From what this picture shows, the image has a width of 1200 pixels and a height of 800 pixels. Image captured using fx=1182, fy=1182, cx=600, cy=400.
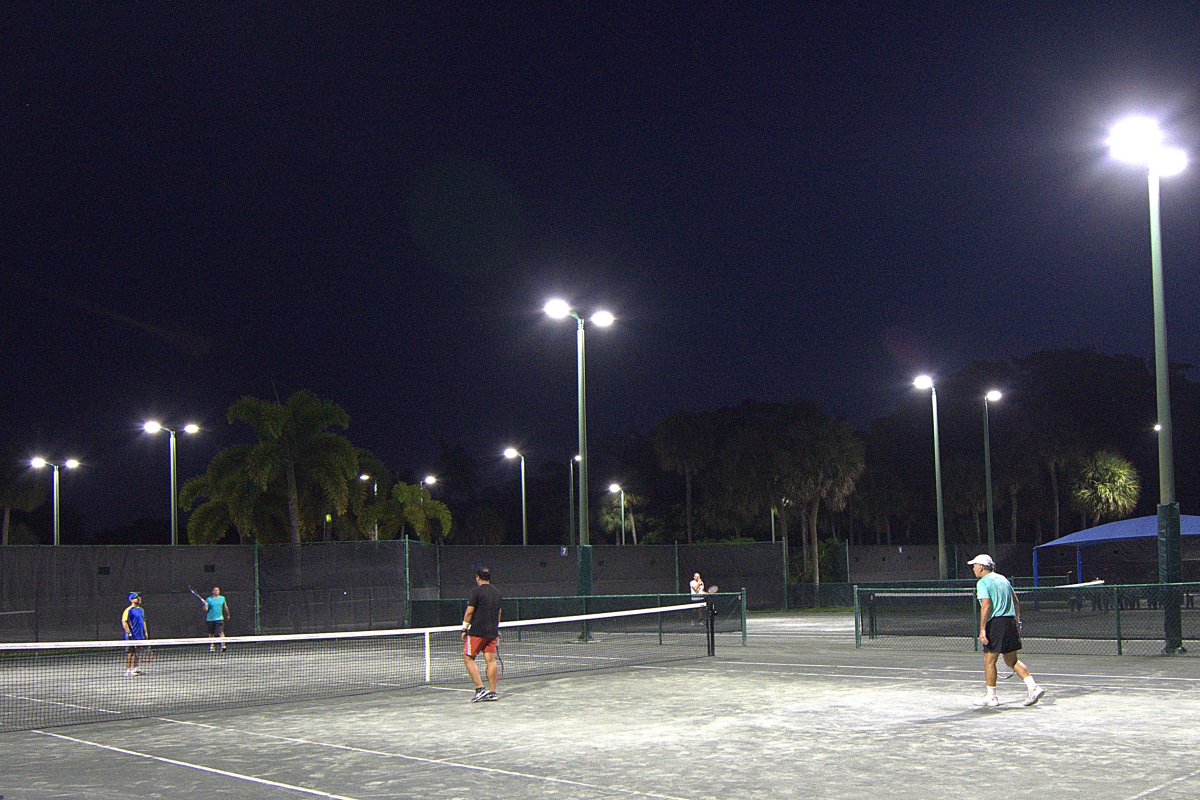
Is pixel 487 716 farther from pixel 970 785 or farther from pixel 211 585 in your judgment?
pixel 211 585

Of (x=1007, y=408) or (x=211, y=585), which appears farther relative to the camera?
(x=1007, y=408)

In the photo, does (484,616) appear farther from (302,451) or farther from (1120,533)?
(1120,533)

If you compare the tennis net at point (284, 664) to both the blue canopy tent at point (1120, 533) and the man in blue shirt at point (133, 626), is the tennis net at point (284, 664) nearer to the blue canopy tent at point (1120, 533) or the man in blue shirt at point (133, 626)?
the man in blue shirt at point (133, 626)

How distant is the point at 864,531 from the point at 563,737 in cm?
8760

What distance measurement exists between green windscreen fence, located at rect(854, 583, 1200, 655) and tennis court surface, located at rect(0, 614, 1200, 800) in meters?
3.45

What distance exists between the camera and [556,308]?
23.7 meters

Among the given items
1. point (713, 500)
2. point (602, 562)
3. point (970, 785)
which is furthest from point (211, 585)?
point (713, 500)

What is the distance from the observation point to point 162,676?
19.5m

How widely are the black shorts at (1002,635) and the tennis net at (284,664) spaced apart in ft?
21.1

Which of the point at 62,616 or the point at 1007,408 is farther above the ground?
the point at 1007,408

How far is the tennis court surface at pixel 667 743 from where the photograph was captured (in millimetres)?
8367

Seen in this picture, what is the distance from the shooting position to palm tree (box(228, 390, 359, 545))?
37.6 metres

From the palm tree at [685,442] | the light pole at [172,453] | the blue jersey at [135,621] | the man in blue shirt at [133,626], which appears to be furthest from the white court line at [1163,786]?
the palm tree at [685,442]

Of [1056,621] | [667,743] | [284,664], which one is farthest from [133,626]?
[1056,621]
